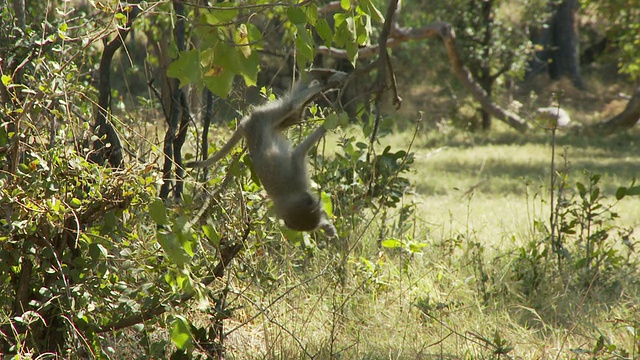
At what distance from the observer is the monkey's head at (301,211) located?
96.2 inches

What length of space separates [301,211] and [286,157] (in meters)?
0.20

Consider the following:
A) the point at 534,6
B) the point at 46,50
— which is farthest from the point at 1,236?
→ the point at 534,6

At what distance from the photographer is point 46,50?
3432 mm

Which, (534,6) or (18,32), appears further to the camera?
(534,6)

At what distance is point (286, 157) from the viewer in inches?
98.0

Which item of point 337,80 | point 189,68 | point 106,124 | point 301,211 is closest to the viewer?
point 189,68

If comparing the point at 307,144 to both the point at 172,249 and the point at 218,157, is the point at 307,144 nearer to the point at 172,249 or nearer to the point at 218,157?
the point at 218,157

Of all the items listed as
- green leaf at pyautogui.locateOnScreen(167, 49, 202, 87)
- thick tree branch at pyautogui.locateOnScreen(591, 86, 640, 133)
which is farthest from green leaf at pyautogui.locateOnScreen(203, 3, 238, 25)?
thick tree branch at pyautogui.locateOnScreen(591, 86, 640, 133)

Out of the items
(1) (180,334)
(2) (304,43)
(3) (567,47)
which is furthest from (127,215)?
(3) (567,47)

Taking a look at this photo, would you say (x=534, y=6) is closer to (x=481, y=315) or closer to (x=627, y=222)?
(x=627, y=222)

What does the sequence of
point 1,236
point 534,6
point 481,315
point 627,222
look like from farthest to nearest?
1. point 534,6
2. point 627,222
3. point 481,315
4. point 1,236

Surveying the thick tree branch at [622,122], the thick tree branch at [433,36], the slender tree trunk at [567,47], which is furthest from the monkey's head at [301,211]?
the slender tree trunk at [567,47]

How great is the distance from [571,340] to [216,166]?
203 cm

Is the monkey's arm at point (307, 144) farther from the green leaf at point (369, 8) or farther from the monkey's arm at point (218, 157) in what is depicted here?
the green leaf at point (369, 8)
